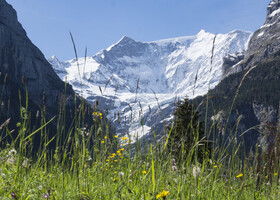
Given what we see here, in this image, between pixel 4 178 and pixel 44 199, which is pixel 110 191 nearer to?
pixel 44 199

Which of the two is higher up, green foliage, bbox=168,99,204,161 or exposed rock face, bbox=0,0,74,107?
exposed rock face, bbox=0,0,74,107

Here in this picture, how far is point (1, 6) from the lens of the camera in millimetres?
186125

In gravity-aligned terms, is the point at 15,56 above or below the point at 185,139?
above

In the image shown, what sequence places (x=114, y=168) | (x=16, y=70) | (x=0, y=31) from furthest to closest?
(x=16, y=70)
(x=0, y=31)
(x=114, y=168)

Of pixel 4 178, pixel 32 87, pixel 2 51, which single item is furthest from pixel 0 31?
pixel 4 178

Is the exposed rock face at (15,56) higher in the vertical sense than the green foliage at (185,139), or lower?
higher

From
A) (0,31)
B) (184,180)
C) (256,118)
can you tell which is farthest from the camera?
(256,118)

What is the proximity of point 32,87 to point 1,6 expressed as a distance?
191 ft

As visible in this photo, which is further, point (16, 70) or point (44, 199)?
point (16, 70)

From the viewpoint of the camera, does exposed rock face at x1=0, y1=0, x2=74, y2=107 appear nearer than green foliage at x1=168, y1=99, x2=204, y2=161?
No

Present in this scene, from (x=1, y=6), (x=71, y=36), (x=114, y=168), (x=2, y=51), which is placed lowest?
(x=114, y=168)

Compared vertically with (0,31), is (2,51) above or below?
below

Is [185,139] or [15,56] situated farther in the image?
[15,56]

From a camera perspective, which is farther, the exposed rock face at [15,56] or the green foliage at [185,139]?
the exposed rock face at [15,56]
